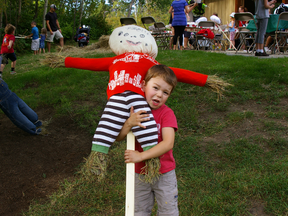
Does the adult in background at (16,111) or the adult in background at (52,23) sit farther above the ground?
the adult in background at (52,23)

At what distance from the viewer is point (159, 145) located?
5.84 ft

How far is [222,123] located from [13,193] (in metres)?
3.10

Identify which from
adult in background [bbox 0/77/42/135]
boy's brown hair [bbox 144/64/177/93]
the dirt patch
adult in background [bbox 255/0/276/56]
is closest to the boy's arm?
boy's brown hair [bbox 144/64/177/93]

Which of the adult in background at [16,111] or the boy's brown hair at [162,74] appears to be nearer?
the boy's brown hair at [162,74]

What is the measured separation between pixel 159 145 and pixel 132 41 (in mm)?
960

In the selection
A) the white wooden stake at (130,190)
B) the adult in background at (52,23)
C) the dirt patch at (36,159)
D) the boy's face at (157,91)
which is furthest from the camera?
the adult in background at (52,23)

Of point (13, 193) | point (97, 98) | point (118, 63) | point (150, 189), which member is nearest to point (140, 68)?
point (118, 63)

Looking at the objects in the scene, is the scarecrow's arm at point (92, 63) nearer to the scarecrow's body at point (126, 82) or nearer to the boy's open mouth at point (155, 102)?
the scarecrow's body at point (126, 82)

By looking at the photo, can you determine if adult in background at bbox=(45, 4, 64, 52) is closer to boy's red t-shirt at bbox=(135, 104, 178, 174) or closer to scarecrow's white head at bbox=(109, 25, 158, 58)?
scarecrow's white head at bbox=(109, 25, 158, 58)

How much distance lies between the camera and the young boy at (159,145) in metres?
1.79

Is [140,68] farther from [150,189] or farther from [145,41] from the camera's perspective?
[150,189]

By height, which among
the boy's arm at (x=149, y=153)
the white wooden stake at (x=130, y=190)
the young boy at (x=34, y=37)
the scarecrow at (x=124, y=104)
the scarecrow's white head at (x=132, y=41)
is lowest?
the white wooden stake at (x=130, y=190)

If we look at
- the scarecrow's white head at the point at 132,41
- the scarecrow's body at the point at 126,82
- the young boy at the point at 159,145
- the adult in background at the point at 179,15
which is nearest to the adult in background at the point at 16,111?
the scarecrow's body at the point at 126,82

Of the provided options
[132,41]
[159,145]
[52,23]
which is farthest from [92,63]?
[52,23]
